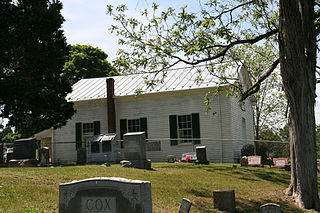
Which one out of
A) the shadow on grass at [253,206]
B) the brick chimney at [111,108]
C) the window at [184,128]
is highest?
the brick chimney at [111,108]

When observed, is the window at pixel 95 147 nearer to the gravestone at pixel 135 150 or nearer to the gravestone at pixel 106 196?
the gravestone at pixel 135 150

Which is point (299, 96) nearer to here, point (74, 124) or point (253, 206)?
point (253, 206)

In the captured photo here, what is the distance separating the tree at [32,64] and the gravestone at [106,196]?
15174mm

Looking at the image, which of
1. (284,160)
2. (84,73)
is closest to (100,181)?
(284,160)

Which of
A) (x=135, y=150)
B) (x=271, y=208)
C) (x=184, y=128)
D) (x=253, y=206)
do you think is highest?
(x=184, y=128)

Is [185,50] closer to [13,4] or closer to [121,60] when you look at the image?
[121,60]

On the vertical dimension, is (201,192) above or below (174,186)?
below

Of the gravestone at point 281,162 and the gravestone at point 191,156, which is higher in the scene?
the gravestone at point 191,156

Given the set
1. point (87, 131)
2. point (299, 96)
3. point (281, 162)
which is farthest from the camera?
point (87, 131)

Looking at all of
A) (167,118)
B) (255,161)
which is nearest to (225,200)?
(255,161)

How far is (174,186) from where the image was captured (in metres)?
11.0

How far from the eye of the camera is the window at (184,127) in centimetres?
2127

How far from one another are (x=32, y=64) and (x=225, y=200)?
52.2 feet

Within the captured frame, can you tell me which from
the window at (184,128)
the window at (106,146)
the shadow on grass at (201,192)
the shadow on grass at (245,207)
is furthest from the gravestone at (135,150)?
the window at (184,128)
